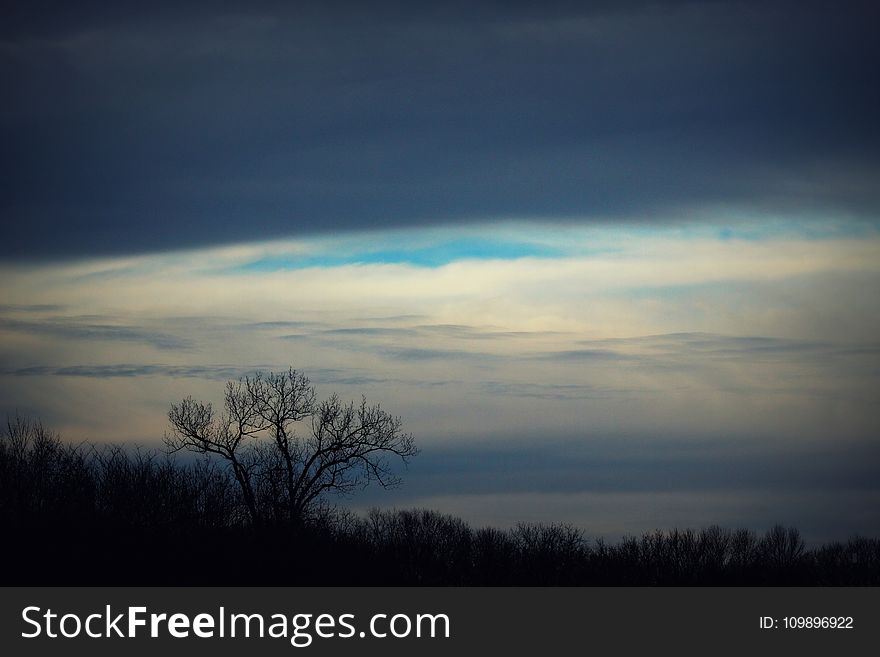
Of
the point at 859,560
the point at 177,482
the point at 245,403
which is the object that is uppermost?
the point at 245,403

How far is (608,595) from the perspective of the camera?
51.1 meters

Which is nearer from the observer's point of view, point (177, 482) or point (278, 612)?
point (278, 612)

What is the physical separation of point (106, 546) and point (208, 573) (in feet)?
18.1

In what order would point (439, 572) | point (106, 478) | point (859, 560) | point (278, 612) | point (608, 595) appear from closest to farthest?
point (278, 612), point (608, 595), point (106, 478), point (439, 572), point (859, 560)

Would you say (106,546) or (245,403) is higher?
(245,403)

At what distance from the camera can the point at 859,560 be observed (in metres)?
109

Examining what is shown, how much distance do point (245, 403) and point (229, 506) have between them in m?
6.54

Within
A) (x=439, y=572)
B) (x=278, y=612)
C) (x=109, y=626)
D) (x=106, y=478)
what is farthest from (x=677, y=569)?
(x=109, y=626)

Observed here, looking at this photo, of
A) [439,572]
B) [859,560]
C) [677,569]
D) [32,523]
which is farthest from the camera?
[859,560]

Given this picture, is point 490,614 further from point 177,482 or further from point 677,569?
point 677,569

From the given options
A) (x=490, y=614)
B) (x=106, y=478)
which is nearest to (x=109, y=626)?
(x=490, y=614)

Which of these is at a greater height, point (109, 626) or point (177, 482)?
point (177, 482)

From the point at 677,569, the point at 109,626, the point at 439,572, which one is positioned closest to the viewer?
the point at 109,626

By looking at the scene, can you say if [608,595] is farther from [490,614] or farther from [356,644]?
[356,644]
